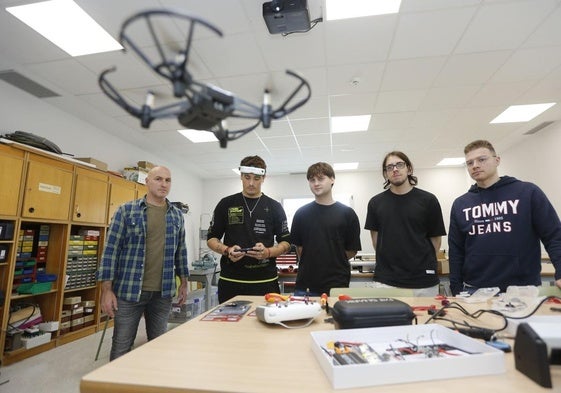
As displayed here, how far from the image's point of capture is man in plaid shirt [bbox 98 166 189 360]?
1.80 meters

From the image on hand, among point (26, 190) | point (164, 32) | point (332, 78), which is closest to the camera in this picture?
point (164, 32)

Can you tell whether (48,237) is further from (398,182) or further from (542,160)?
(542,160)

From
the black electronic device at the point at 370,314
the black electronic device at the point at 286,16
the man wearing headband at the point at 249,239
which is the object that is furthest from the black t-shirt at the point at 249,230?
the black electronic device at the point at 286,16

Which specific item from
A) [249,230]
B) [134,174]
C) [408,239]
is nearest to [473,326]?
[408,239]

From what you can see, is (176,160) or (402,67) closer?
(402,67)

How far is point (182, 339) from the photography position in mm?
908

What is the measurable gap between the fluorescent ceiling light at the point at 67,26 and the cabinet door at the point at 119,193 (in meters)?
1.73

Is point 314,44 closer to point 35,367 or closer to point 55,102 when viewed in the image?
point 55,102

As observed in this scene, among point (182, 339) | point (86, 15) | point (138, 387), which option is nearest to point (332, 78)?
point (86, 15)

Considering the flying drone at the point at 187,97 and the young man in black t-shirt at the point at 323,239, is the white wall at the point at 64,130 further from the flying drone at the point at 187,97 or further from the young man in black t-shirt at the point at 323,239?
the flying drone at the point at 187,97

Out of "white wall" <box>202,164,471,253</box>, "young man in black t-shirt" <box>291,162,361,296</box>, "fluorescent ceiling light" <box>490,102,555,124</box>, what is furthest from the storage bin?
"fluorescent ceiling light" <box>490,102,555,124</box>

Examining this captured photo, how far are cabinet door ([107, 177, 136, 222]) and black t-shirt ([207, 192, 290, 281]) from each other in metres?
2.49

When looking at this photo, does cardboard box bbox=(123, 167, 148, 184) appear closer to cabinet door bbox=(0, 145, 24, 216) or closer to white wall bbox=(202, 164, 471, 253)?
cabinet door bbox=(0, 145, 24, 216)

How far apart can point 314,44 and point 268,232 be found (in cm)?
168
